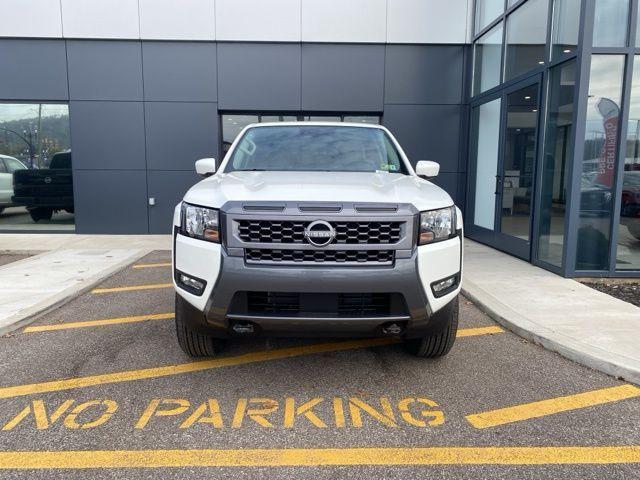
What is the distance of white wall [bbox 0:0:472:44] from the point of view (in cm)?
1024

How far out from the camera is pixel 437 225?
313 cm

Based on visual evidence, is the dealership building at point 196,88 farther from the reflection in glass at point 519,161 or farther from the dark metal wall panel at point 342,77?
the reflection in glass at point 519,161

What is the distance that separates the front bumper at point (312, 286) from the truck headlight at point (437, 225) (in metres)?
0.06

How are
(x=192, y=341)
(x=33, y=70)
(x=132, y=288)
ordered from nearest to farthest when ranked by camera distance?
(x=192, y=341)
(x=132, y=288)
(x=33, y=70)

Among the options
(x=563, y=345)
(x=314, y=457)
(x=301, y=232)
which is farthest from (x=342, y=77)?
(x=314, y=457)

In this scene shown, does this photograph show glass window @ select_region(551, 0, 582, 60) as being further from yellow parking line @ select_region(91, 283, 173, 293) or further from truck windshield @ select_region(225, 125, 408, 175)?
yellow parking line @ select_region(91, 283, 173, 293)

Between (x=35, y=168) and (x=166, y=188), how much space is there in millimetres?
3037

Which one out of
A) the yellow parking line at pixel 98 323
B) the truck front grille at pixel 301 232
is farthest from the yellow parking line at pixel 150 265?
the truck front grille at pixel 301 232

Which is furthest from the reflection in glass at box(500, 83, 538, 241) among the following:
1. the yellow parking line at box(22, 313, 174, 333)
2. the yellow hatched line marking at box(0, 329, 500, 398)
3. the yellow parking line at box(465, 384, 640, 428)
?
the yellow parking line at box(22, 313, 174, 333)

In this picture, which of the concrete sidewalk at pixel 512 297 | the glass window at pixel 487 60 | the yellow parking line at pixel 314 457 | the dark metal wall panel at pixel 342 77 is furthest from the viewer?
the dark metal wall panel at pixel 342 77

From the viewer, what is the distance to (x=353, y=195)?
10.1 ft

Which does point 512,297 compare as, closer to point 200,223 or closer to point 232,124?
point 200,223

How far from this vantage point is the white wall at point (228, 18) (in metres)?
10.2

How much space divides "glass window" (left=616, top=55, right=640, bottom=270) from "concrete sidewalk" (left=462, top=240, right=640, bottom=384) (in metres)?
0.88
